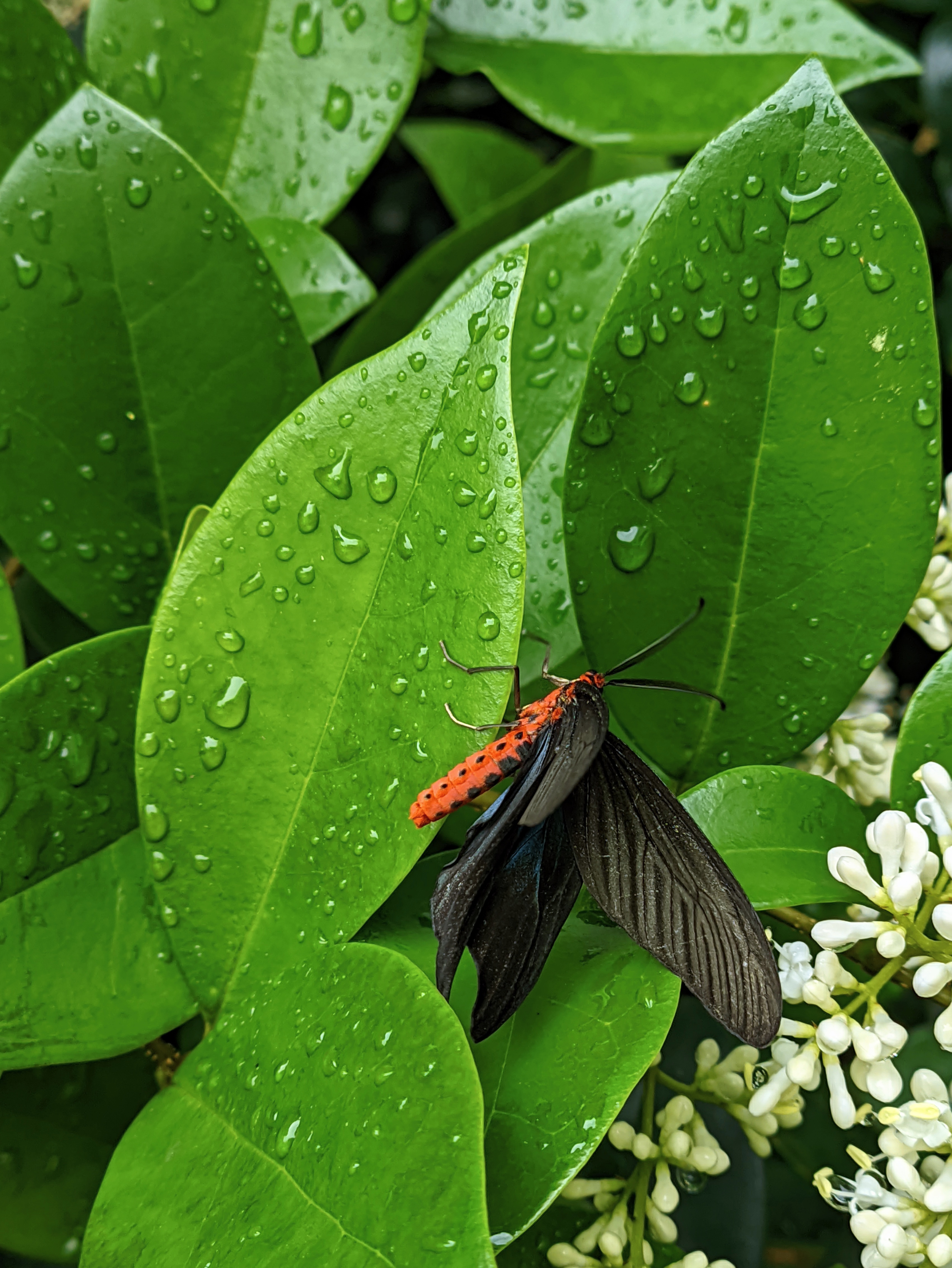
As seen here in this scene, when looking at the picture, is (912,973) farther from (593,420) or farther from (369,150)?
(369,150)

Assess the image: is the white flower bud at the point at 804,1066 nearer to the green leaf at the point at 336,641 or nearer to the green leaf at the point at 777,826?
the green leaf at the point at 777,826

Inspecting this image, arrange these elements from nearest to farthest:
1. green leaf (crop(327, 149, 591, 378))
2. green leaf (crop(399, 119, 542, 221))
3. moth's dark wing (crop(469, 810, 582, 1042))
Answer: moth's dark wing (crop(469, 810, 582, 1042)) → green leaf (crop(327, 149, 591, 378)) → green leaf (crop(399, 119, 542, 221))

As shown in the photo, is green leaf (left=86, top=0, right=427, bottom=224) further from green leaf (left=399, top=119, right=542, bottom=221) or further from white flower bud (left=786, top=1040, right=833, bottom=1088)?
white flower bud (left=786, top=1040, right=833, bottom=1088)

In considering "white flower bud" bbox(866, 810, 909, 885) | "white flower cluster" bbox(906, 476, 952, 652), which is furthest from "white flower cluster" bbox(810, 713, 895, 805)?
"white flower bud" bbox(866, 810, 909, 885)

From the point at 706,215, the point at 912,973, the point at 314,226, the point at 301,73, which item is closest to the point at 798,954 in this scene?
the point at 912,973

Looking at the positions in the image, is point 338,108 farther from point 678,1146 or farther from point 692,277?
point 678,1146

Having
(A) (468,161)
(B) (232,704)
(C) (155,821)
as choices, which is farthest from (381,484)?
(A) (468,161)
